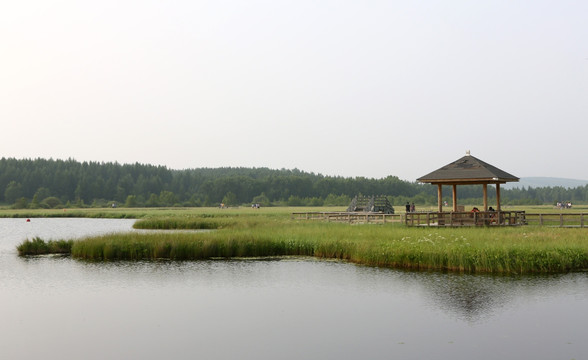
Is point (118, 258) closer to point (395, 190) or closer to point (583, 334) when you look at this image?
point (583, 334)

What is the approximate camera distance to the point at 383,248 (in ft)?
81.9

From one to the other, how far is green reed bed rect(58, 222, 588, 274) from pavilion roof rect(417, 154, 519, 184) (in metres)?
5.14

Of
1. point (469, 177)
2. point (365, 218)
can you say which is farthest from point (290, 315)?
point (365, 218)

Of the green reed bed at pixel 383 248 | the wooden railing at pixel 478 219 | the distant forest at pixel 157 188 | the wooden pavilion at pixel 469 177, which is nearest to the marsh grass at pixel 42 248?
the green reed bed at pixel 383 248

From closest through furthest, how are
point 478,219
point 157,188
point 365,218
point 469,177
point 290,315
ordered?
point 290,315, point 469,177, point 478,219, point 365,218, point 157,188

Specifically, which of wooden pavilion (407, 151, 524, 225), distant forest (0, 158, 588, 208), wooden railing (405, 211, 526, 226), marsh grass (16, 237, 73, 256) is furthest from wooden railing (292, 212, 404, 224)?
distant forest (0, 158, 588, 208)

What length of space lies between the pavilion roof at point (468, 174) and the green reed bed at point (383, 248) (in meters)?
5.14

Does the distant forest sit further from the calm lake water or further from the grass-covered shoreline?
the calm lake water

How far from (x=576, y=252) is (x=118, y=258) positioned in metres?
20.7

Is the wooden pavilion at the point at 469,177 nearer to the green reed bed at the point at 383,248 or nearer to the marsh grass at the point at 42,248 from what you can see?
the green reed bed at the point at 383,248

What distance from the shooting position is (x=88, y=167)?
590 feet

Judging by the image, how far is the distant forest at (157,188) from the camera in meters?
152

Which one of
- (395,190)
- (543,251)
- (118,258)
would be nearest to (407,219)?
(543,251)

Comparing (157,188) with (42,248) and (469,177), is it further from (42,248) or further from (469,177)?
(469,177)
